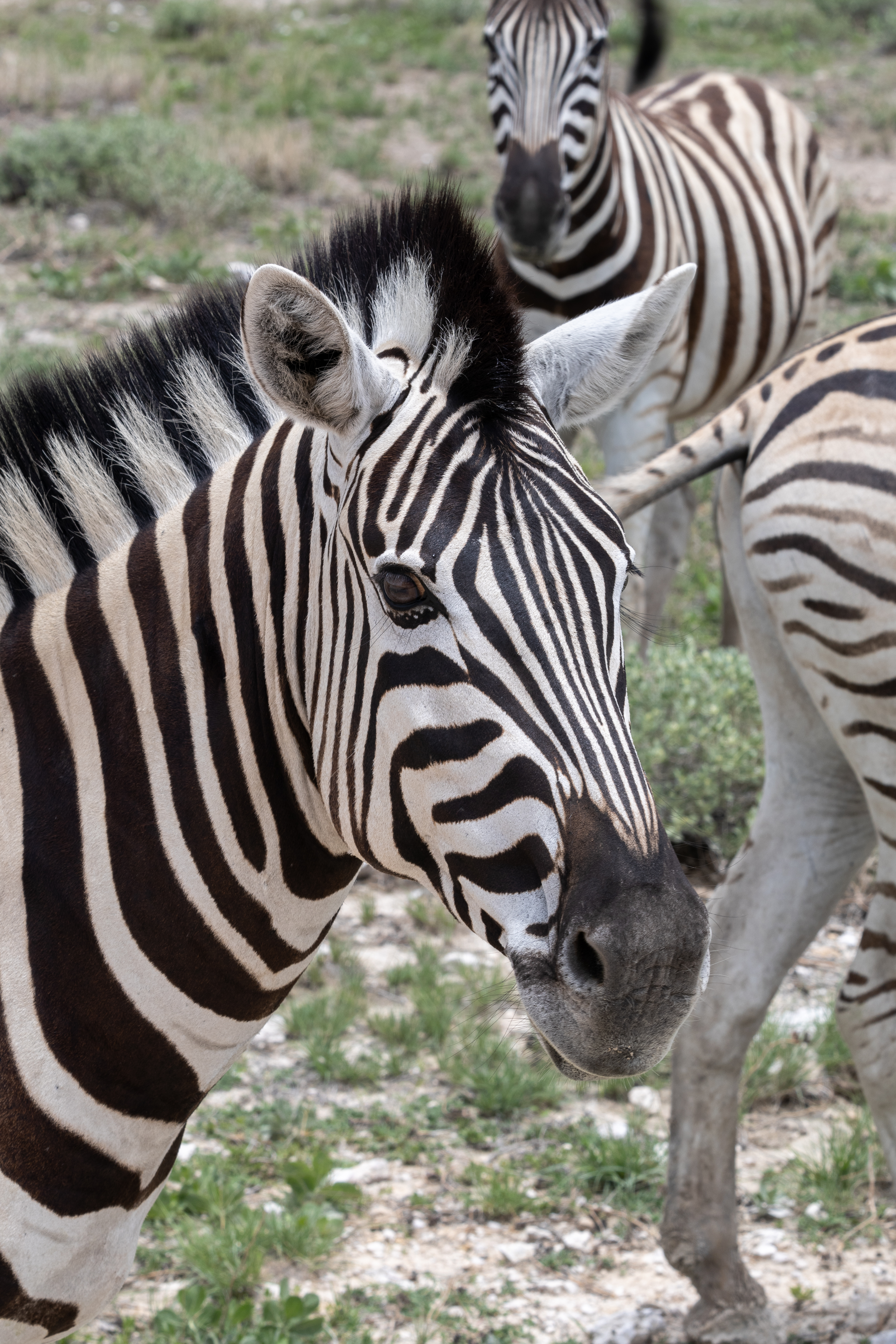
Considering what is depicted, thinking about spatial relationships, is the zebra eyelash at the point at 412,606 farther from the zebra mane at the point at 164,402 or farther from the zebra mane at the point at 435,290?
the zebra mane at the point at 164,402

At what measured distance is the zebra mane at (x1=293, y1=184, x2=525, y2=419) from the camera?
1.81 meters

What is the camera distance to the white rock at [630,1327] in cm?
305

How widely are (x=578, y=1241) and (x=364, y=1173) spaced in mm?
631

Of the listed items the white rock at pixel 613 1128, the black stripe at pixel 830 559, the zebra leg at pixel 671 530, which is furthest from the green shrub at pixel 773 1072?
the zebra leg at pixel 671 530

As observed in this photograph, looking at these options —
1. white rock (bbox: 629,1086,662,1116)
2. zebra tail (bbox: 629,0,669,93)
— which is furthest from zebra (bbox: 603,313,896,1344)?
zebra tail (bbox: 629,0,669,93)

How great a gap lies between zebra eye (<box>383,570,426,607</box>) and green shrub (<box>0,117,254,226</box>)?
946 cm

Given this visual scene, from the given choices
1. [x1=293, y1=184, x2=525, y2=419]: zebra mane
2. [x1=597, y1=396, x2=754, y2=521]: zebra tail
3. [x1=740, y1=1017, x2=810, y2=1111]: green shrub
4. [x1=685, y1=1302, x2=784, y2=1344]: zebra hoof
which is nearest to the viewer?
[x1=293, y1=184, x2=525, y2=419]: zebra mane

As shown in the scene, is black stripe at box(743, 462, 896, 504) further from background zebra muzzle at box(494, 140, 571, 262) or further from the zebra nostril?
background zebra muzzle at box(494, 140, 571, 262)

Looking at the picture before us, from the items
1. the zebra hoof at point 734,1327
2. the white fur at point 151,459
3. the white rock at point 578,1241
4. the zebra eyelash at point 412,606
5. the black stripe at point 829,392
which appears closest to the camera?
the zebra eyelash at point 412,606

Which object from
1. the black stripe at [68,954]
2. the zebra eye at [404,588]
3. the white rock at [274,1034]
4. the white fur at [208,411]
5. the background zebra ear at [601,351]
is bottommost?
the white rock at [274,1034]

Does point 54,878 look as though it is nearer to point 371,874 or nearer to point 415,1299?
point 415,1299

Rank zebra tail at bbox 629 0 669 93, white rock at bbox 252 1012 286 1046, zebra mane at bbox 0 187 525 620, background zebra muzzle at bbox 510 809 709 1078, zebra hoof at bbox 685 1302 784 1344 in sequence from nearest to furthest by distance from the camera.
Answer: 1. background zebra muzzle at bbox 510 809 709 1078
2. zebra mane at bbox 0 187 525 620
3. zebra hoof at bbox 685 1302 784 1344
4. white rock at bbox 252 1012 286 1046
5. zebra tail at bbox 629 0 669 93

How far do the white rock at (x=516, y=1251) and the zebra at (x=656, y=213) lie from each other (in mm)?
2245

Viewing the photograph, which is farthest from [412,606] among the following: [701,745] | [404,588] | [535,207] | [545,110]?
[545,110]
